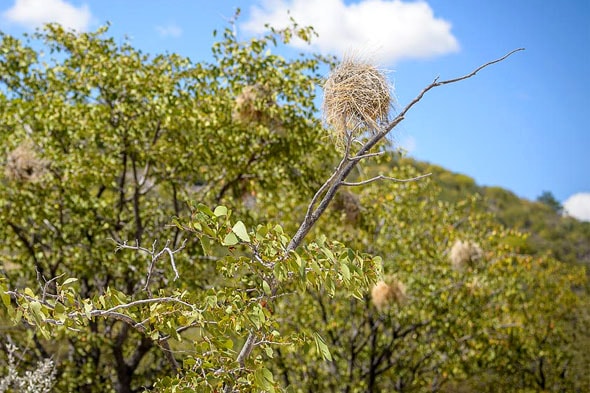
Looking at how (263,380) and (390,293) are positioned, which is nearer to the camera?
(263,380)

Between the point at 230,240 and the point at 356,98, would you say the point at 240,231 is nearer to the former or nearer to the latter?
the point at 230,240

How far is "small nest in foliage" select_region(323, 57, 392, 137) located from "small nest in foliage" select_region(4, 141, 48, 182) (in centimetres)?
445

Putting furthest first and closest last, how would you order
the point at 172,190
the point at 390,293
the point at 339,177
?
the point at 172,190
the point at 390,293
the point at 339,177

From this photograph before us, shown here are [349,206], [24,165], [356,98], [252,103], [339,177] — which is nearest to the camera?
[339,177]

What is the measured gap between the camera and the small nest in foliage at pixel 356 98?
287 centimetres

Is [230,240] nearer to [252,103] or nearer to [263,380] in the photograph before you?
[263,380]

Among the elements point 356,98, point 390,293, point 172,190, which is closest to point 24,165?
point 172,190

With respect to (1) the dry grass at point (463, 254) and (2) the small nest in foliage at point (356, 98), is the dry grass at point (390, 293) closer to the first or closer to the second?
(1) the dry grass at point (463, 254)

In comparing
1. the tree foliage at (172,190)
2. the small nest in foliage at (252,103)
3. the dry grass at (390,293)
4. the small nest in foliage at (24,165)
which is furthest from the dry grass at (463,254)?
the small nest in foliage at (24,165)

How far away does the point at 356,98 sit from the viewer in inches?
113

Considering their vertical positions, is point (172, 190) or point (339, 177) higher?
point (172, 190)

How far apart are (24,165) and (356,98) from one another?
465 centimetres

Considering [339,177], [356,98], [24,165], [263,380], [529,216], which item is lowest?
[263,380]

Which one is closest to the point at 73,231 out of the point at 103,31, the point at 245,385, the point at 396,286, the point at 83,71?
the point at 83,71
